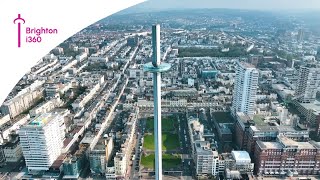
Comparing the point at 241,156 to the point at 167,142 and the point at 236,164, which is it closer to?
the point at 236,164

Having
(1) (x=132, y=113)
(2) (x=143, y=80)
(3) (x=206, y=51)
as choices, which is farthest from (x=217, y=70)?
(1) (x=132, y=113)

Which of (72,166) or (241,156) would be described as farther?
(241,156)

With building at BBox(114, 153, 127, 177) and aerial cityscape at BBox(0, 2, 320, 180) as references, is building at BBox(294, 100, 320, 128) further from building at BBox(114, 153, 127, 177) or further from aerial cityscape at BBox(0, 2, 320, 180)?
building at BBox(114, 153, 127, 177)

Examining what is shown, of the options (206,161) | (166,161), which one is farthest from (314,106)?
(166,161)

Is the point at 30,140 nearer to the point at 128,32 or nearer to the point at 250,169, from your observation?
the point at 250,169

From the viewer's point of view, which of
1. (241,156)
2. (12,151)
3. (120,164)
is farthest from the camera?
(12,151)

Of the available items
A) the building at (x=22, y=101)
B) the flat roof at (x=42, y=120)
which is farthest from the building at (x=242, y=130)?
the building at (x=22, y=101)

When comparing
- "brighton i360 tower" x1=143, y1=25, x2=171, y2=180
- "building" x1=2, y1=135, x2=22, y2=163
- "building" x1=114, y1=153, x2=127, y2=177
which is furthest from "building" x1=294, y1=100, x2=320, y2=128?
"building" x1=2, y1=135, x2=22, y2=163
